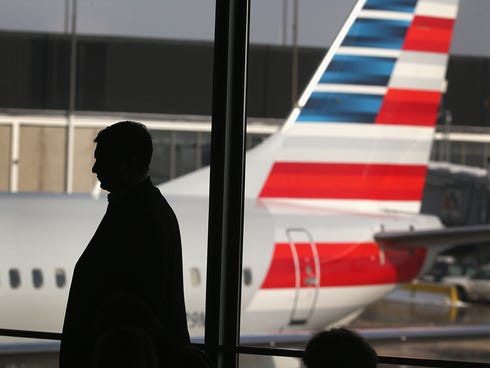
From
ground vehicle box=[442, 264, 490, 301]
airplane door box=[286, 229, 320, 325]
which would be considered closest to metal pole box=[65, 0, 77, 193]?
airplane door box=[286, 229, 320, 325]

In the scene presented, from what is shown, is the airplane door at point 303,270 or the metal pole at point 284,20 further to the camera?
the metal pole at point 284,20

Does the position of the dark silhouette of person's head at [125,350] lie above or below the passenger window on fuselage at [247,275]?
above

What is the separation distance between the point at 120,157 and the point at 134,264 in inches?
7.6

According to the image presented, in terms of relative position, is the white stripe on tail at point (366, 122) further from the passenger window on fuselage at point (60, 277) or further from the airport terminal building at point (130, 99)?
the passenger window on fuselage at point (60, 277)

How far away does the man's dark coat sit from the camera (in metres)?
1.83

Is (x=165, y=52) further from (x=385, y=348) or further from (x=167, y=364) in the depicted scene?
(x=167, y=364)

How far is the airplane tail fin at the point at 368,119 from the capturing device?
26.7ft

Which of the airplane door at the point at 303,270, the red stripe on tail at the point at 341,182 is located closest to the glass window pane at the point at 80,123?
the red stripe on tail at the point at 341,182

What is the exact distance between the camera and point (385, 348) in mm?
5824

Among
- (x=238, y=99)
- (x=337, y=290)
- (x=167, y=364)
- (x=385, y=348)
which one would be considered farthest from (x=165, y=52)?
(x=167, y=364)

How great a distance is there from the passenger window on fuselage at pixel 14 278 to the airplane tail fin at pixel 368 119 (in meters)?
2.47

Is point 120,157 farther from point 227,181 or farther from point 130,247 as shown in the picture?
point 227,181

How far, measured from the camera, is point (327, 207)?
27.0ft

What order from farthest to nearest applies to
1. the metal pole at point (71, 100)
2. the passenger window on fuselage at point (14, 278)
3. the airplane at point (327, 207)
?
the metal pole at point (71, 100)
the airplane at point (327, 207)
the passenger window on fuselage at point (14, 278)
